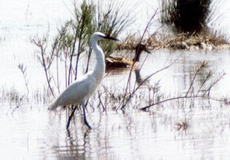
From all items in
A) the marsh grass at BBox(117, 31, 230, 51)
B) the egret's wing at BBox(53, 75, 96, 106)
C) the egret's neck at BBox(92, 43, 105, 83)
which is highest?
the marsh grass at BBox(117, 31, 230, 51)

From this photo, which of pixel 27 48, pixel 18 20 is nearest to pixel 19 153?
pixel 27 48

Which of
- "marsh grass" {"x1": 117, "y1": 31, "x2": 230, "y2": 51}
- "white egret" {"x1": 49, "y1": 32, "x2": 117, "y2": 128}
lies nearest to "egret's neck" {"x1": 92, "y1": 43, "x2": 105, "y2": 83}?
"white egret" {"x1": 49, "y1": 32, "x2": 117, "y2": 128}

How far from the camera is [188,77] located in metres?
15.6

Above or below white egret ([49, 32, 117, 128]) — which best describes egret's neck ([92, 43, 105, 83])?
above

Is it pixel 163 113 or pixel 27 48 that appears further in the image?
pixel 27 48

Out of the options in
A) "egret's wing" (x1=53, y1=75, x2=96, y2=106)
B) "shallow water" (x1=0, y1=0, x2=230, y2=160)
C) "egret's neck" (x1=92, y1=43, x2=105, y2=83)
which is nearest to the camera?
"shallow water" (x1=0, y1=0, x2=230, y2=160)

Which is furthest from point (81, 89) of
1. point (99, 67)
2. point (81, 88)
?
point (99, 67)

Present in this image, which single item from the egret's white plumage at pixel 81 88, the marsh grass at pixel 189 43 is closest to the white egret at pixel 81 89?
the egret's white plumage at pixel 81 88

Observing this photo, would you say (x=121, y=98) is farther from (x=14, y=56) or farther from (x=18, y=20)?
(x=18, y=20)

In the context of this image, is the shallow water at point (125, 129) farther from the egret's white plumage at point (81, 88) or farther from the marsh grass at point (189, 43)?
the marsh grass at point (189, 43)

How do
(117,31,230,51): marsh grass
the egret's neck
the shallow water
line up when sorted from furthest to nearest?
(117,31,230,51): marsh grass, the egret's neck, the shallow water

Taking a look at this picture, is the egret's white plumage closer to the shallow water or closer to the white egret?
the white egret

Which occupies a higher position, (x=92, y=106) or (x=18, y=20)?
(x=18, y=20)

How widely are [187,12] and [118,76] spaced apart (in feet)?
35.5
